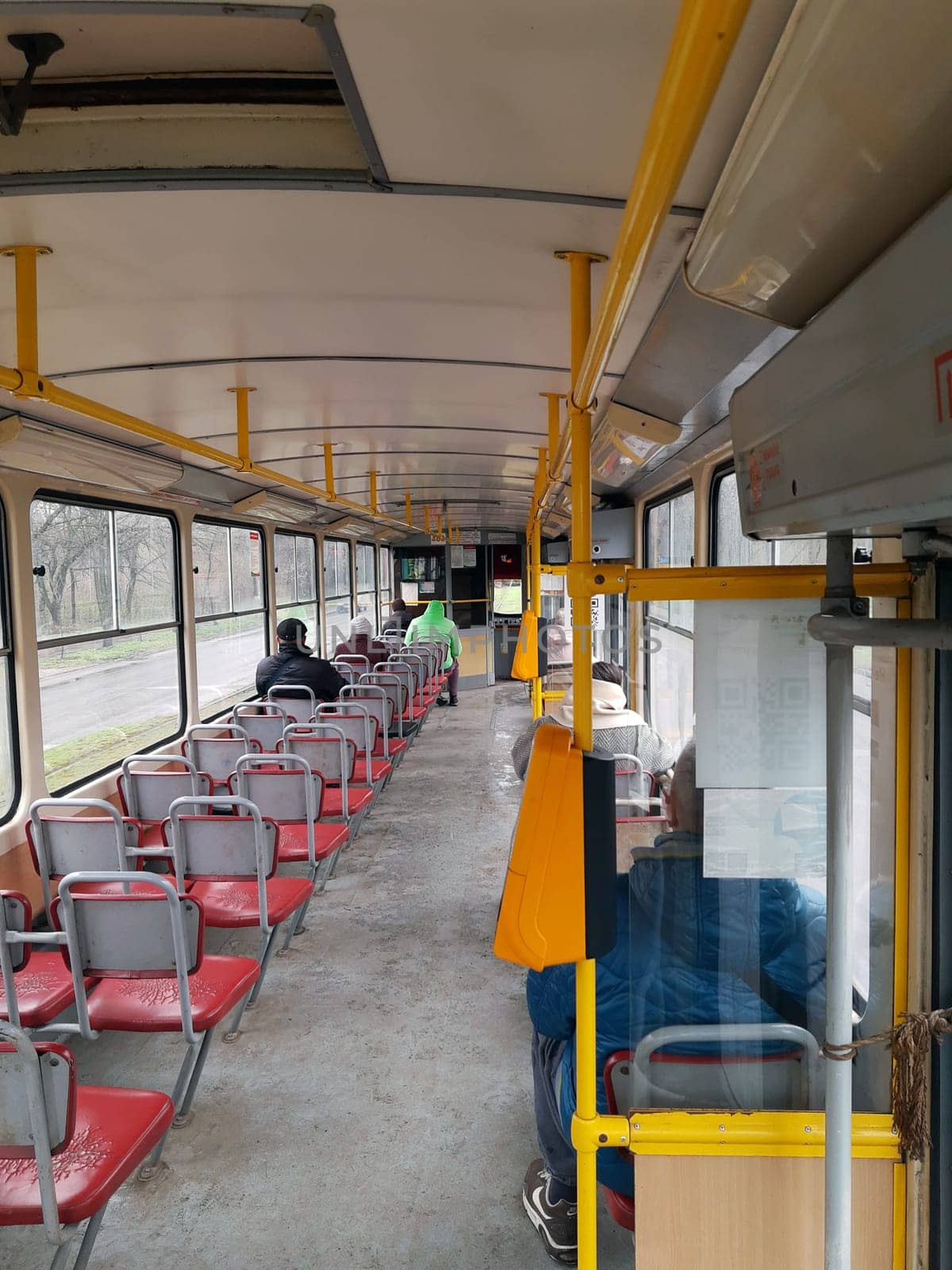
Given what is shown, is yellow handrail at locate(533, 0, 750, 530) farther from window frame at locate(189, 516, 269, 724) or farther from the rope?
window frame at locate(189, 516, 269, 724)

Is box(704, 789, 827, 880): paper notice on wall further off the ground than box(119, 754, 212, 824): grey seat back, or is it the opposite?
box(704, 789, 827, 880): paper notice on wall

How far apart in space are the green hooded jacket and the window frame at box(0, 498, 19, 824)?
22.4 ft

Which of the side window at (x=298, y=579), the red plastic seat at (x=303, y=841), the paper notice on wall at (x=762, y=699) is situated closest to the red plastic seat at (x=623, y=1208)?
the paper notice on wall at (x=762, y=699)

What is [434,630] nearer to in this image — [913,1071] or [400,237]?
[400,237]

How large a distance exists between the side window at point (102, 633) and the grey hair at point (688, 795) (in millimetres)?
3686

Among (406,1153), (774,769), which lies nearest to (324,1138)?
(406,1153)

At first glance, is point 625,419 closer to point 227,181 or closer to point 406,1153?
point 227,181

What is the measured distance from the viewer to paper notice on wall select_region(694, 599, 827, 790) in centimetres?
161

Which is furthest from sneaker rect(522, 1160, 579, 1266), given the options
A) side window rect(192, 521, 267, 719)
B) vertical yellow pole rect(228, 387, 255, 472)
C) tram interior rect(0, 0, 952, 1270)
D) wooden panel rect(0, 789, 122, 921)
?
side window rect(192, 521, 267, 719)

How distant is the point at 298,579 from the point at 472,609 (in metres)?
4.89

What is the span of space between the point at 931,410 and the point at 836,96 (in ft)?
0.92

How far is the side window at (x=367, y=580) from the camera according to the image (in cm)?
1318

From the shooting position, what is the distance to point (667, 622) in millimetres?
4914

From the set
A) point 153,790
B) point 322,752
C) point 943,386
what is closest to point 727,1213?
point 943,386
